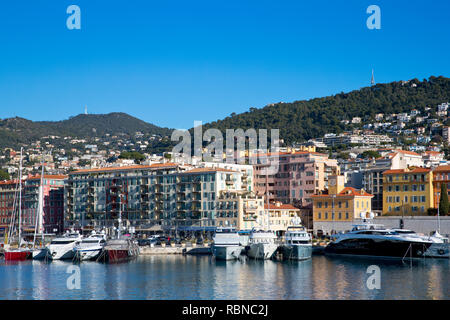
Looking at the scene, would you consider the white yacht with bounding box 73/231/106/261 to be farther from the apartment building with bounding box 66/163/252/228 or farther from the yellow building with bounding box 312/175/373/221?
the yellow building with bounding box 312/175/373/221

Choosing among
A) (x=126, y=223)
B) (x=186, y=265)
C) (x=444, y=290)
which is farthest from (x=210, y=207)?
(x=444, y=290)

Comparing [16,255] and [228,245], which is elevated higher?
[228,245]

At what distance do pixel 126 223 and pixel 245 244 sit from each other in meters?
37.3

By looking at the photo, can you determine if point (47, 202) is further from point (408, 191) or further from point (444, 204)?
point (444, 204)

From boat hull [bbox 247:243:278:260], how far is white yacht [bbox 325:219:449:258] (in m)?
11.1

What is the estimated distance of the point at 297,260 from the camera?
84875 millimetres

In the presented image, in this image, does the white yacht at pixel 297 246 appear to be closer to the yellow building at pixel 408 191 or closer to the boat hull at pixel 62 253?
the boat hull at pixel 62 253

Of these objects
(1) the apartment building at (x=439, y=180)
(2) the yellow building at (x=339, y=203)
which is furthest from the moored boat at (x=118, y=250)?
(1) the apartment building at (x=439, y=180)

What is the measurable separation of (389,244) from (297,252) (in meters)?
12.8

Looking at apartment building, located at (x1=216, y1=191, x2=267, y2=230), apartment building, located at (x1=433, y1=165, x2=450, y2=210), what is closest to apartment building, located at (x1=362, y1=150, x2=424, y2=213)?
apartment building, located at (x1=433, y1=165, x2=450, y2=210)

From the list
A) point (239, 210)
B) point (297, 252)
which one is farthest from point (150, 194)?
point (297, 252)

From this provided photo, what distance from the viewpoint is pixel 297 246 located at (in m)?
85.4

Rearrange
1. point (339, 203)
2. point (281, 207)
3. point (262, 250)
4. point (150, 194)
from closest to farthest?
point (262, 250) < point (339, 203) < point (281, 207) < point (150, 194)

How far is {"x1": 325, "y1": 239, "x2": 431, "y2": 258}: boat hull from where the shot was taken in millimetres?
85938
